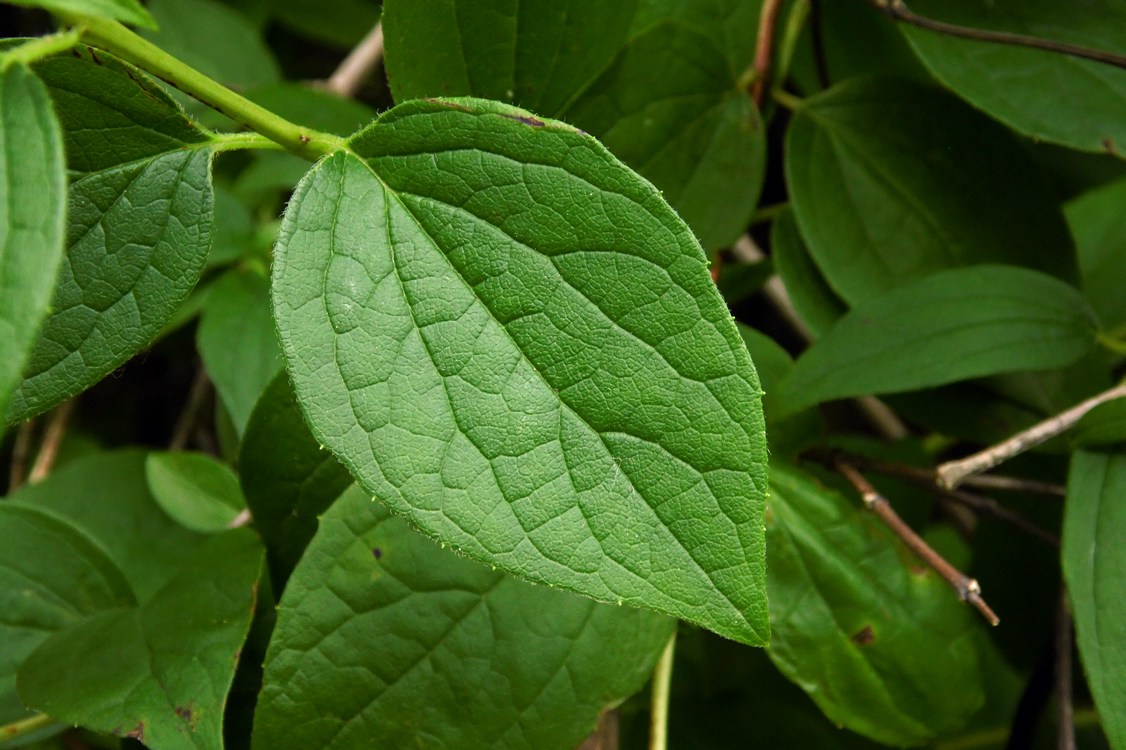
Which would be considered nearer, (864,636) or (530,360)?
(530,360)

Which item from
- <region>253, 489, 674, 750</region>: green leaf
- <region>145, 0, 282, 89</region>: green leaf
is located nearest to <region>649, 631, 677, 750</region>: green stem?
<region>253, 489, 674, 750</region>: green leaf

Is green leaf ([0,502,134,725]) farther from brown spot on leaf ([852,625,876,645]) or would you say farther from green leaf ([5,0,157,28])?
brown spot on leaf ([852,625,876,645])

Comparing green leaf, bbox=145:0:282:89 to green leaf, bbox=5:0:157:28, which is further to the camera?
green leaf, bbox=145:0:282:89

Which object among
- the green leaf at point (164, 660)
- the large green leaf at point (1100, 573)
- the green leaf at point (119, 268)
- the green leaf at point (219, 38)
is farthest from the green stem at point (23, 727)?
the green leaf at point (219, 38)

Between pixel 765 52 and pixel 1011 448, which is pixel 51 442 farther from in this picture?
pixel 1011 448

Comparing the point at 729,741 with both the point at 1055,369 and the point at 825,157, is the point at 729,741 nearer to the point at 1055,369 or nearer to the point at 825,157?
the point at 1055,369

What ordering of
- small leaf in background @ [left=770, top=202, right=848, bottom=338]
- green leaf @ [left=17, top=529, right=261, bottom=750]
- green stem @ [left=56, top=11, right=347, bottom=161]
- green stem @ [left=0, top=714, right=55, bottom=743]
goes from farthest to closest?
small leaf in background @ [left=770, top=202, right=848, bottom=338] → green stem @ [left=0, top=714, right=55, bottom=743] → green leaf @ [left=17, top=529, right=261, bottom=750] → green stem @ [left=56, top=11, right=347, bottom=161]

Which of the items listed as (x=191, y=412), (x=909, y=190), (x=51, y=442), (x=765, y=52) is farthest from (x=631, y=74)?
(x=51, y=442)
